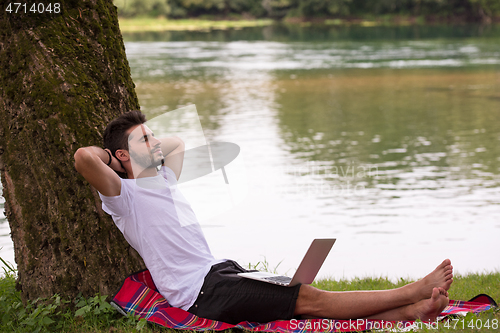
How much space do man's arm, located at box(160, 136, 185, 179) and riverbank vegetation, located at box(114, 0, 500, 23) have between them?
54.2 meters

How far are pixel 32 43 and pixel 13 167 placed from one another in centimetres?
77

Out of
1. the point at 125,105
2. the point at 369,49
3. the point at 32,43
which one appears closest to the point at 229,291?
the point at 125,105

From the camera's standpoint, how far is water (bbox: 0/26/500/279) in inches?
237

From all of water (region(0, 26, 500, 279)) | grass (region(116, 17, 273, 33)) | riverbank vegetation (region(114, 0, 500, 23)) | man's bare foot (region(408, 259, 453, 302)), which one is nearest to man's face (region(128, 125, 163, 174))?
man's bare foot (region(408, 259, 453, 302))

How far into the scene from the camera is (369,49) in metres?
33.2

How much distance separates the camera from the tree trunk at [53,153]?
Answer: 361cm

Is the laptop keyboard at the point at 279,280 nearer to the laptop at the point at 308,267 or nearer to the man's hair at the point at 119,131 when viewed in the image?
the laptop at the point at 308,267

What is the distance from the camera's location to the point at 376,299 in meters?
3.13

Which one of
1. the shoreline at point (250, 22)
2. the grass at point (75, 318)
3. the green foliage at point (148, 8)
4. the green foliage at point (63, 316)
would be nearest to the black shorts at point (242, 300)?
the grass at point (75, 318)

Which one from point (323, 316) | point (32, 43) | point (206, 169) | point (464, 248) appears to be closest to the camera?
point (323, 316)

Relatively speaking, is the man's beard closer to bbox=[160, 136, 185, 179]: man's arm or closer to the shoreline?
bbox=[160, 136, 185, 179]: man's arm

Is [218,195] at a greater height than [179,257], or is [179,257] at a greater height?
[179,257]

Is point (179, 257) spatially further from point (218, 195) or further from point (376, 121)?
point (376, 121)

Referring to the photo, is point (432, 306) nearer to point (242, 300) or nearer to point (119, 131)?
point (242, 300)
